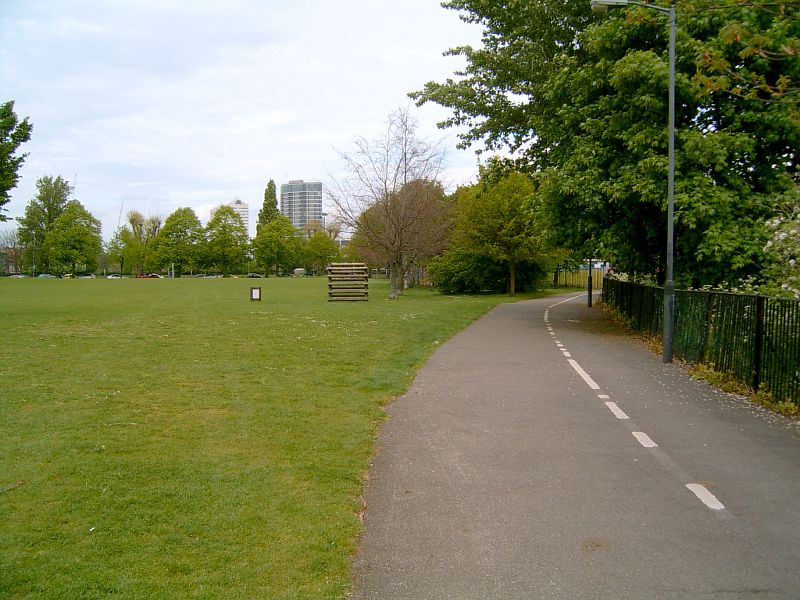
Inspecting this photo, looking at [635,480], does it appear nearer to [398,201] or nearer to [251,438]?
[251,438]

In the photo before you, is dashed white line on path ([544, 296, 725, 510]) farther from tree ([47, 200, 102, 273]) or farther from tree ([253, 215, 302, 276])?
tree ([253, 215, 302, 276])

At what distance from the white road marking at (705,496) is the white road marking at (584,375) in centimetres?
473

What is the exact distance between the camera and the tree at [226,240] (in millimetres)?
115312

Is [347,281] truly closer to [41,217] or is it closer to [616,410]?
[616,410]

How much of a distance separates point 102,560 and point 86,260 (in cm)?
11235

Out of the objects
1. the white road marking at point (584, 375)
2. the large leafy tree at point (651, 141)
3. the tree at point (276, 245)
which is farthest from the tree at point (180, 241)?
the white road marking at point (584, 375)

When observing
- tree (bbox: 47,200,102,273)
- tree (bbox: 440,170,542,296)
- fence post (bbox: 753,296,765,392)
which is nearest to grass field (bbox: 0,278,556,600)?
fence post (bbox: 753,296,765,392)

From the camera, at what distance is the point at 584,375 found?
450 inches

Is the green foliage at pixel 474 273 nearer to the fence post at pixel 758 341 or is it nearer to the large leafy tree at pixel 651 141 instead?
the large leafy tree at pixel 651 141

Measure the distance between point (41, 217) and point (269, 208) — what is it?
39706mm

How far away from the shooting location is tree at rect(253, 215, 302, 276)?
11750 centimetres

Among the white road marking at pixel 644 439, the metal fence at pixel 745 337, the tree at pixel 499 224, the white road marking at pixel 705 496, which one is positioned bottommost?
the white road marking at pixel 644 439

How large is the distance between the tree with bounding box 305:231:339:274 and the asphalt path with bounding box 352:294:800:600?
119 meters

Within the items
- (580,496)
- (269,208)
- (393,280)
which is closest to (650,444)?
(580,496)
